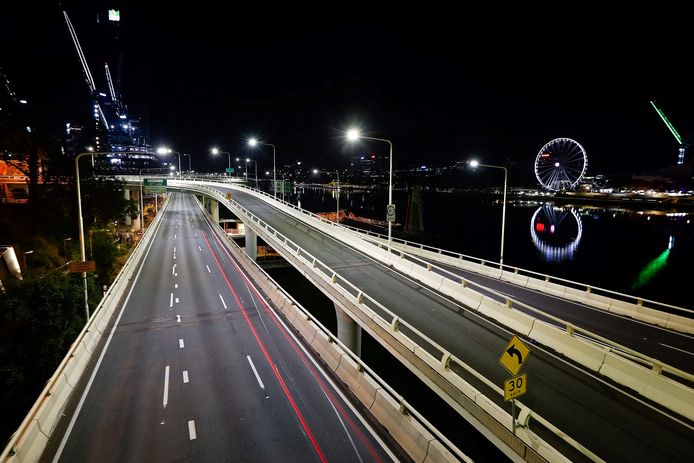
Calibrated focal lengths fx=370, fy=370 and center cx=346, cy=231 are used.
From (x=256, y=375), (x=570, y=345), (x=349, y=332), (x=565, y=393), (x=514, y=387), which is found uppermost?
(x=514, y=387)

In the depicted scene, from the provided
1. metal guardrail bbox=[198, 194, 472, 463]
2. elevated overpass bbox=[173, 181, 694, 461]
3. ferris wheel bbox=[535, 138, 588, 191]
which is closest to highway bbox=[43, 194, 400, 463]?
metal guardrail bbox=[198, 194, 472, 463]

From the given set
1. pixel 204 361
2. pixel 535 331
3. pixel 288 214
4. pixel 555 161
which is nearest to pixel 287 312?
pixel 204 361

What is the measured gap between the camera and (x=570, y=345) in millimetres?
14773

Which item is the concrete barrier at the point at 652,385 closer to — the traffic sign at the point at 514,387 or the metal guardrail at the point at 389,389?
the traffic sign at the point at 514,387

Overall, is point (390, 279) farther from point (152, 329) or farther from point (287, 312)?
point (152, 329)

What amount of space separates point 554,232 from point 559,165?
5640 cm

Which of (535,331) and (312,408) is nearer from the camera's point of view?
(312,408)

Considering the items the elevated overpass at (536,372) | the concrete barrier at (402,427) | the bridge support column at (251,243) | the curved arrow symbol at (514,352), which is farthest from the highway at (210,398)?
the bridge support column at (251,243)

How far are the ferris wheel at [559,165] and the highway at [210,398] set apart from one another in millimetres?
139437

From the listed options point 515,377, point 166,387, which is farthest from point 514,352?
point 166,387

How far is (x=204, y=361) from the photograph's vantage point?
677 inches

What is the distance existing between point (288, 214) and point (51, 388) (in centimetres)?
4193

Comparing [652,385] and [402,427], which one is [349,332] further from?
[652,385]

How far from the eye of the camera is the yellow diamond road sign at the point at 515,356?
9.09 metres
